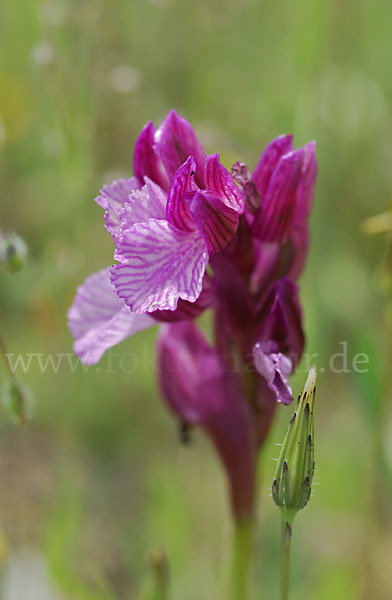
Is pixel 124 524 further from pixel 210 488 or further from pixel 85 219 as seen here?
pixel 85 219

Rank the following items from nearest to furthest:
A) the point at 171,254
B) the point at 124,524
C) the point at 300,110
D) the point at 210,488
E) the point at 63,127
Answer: the point at 171,254
the point at 63,127
the point at 300,110
the point at 124,524
the point at 210,488

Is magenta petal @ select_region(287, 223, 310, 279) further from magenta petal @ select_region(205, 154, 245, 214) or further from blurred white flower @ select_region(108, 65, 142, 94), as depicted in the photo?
blurred white flower @ select_region(108, 65, 142, 94)

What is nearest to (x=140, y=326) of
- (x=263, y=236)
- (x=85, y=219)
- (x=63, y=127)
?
(x=263, y=236)

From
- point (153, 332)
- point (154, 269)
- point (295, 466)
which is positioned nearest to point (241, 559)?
point (295, 466)

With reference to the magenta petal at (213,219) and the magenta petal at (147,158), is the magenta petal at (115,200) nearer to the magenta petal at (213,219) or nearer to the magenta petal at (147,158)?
the magenta petal at (147,158)

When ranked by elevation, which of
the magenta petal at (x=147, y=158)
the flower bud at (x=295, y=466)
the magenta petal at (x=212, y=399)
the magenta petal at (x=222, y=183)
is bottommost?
the flower bud at (x=295, y=466)

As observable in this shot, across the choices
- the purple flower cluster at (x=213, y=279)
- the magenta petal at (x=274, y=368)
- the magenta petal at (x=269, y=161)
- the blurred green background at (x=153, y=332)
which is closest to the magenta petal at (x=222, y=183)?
the purple flower cluster at (x=213, y=279)

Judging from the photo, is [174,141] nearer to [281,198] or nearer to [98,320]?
[281,198]
